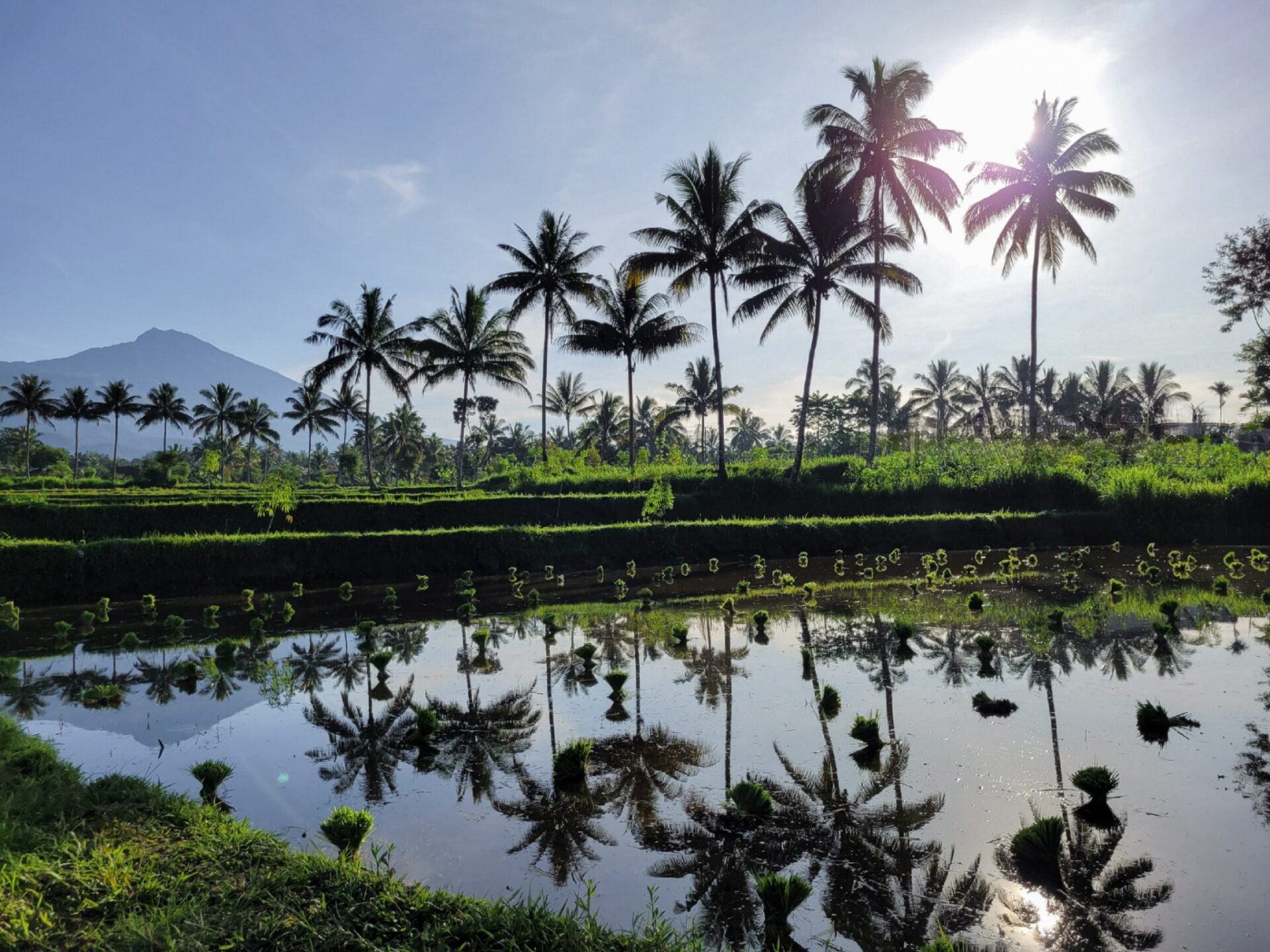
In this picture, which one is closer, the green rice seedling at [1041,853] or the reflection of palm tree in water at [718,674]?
the green rice seedling at [1041,853]

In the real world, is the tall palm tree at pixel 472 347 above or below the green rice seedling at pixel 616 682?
above

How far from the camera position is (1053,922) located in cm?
357

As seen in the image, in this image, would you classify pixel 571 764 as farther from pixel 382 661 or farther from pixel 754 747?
pixel 382 661

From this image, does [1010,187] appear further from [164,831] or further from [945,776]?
[164,831]

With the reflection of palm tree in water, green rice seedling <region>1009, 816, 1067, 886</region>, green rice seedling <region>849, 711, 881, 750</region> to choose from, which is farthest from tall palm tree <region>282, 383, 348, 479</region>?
green rice seedling <region>1009, 816, 1067, 886</region>

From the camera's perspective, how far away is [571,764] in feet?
17.9

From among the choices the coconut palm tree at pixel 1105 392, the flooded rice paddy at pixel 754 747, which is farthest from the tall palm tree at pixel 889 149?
the coconut palm tree at pixel 1105 392

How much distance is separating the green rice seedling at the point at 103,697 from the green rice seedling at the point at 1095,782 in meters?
9.37

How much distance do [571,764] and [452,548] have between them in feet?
42.7

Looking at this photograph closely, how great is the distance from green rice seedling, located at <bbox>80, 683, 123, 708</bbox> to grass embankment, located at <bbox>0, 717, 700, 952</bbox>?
4.18 metres

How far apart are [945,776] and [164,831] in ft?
17.3

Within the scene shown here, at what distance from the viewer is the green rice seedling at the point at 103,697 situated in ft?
26.2

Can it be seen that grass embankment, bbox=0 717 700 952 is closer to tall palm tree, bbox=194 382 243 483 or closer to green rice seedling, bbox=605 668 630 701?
green rice seedling, bbox=605 668 630 701

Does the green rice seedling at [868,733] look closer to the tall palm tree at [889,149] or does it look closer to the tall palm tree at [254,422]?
the tall palm tree at [889,149]
